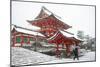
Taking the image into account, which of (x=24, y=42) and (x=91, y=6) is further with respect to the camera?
(x=91, y=6)

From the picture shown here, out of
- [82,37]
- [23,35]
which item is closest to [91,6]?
[82,37]

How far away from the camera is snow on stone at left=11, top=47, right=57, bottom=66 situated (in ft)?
7.54

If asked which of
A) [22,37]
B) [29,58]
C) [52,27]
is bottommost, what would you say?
[29,58]

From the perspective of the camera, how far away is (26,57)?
7.72 ft

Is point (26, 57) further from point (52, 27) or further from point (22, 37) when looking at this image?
point (52, 27)

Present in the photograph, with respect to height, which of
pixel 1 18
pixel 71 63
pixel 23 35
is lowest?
pixel 71 63

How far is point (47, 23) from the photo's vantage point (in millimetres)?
2471

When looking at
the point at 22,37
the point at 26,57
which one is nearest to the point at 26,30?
the point at 22,37

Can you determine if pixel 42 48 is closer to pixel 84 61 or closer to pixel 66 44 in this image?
pixel 66 44

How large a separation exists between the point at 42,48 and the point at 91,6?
842 millimetres

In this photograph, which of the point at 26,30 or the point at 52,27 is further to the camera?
the point at 52,27

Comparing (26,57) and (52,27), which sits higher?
(52,27)

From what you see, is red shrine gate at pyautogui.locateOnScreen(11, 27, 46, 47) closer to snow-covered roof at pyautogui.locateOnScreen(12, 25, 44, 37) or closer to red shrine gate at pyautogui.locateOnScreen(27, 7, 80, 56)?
snow-covered roof at pyautogui.locateOnScreen(12, 25, 44, 37)

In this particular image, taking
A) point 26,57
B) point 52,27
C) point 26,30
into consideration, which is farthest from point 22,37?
point 52,27
